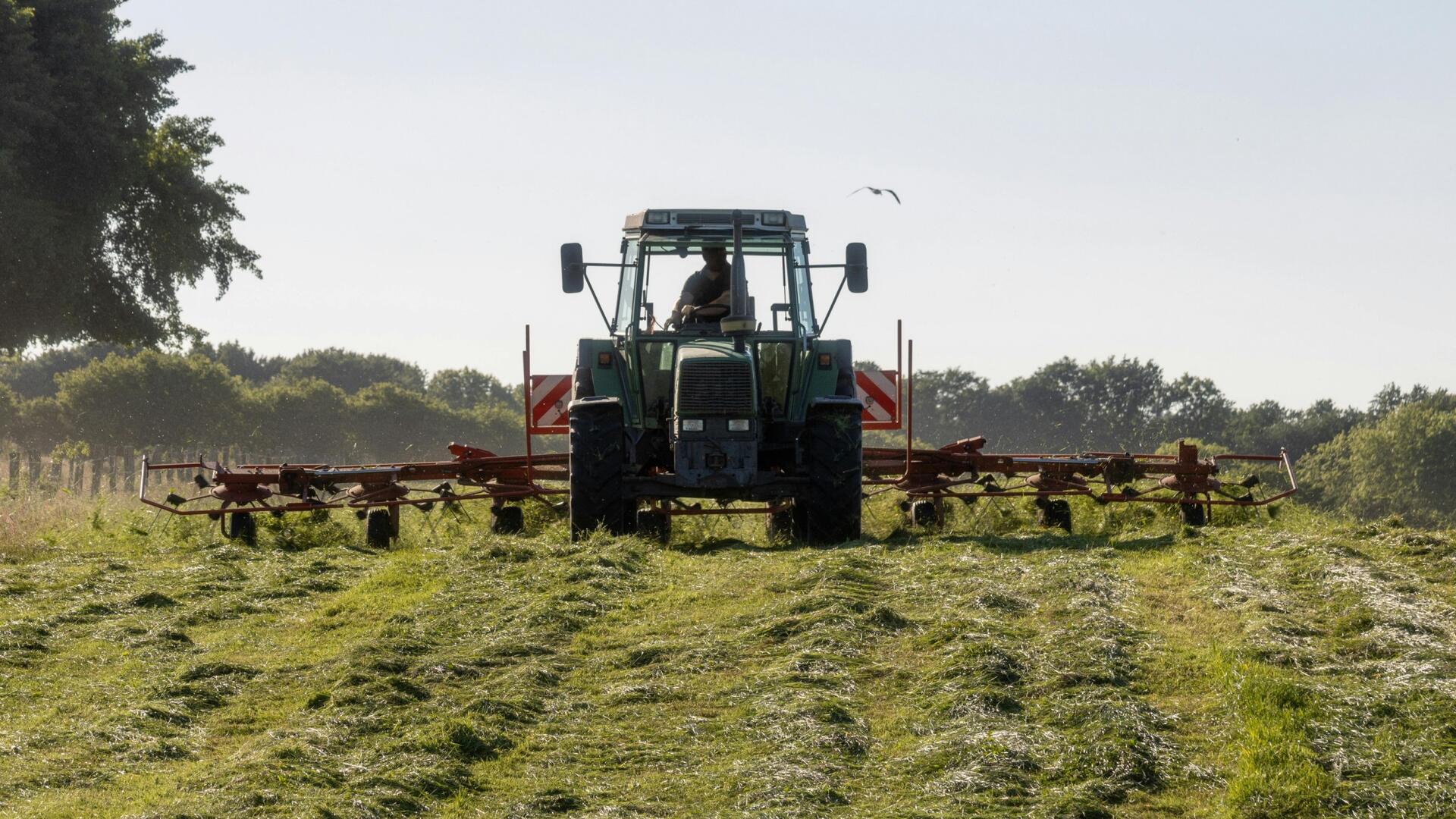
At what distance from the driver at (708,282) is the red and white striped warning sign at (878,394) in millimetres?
2716

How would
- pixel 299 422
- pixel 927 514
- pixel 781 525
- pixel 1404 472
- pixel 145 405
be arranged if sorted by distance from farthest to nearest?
1. pixel 1404 472
2. pixel 299 422
3. pixel 145 405
4. pixel 927 514
5. pixel 781 525

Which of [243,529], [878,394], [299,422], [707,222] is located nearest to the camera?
[707,222]

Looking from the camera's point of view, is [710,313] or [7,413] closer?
[710,313]

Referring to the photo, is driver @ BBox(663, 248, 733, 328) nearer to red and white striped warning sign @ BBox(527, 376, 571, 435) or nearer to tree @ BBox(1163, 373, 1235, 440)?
red and white striped warning sign @ BBox(527, 376, 571, 435)

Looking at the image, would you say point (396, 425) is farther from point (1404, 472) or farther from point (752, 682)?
point (752, 682)

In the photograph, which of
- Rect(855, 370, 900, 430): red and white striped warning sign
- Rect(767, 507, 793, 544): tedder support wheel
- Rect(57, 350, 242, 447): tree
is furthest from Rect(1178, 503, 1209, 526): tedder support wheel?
Rect(57, 350, 242, 447): tree

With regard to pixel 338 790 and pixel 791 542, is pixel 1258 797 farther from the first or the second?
pixel 791 542

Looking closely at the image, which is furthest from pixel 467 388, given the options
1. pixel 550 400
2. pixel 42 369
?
pixel 550 400

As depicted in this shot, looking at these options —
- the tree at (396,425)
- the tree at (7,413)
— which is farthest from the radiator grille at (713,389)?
the tree at (396,425)

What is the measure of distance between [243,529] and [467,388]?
266ft

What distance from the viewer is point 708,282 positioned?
14219 mm

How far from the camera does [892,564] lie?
37.0 ft

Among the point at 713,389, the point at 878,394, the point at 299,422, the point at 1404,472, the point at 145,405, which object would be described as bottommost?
the point at 1404,472

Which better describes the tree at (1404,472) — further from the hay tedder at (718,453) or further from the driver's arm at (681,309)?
the driver's arm at (681,309)
